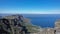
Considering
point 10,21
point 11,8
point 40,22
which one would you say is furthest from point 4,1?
point 40,22

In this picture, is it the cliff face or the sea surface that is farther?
the cliff face

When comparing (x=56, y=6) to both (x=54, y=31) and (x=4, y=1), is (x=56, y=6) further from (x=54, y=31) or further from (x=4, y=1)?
(x=4, y=1)

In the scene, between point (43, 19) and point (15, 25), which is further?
point (15, 25)

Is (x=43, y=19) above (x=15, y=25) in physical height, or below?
above

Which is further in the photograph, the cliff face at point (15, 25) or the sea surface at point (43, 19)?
the cliff face at point (15, 25)
